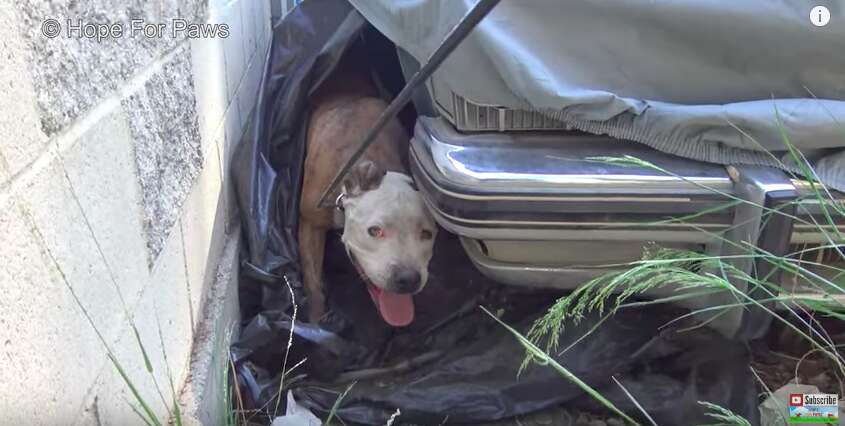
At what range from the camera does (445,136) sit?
1925 millimetres

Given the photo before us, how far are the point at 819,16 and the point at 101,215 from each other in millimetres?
1725

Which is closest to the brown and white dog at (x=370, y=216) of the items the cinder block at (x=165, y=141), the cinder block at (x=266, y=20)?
the cinder block at (x=165, y=141)

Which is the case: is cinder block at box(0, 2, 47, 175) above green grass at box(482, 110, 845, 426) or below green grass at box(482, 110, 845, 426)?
above

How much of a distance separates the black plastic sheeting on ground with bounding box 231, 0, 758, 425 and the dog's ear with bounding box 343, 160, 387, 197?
0.28 meters

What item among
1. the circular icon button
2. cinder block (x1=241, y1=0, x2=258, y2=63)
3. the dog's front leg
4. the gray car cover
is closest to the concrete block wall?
the dog's front leg

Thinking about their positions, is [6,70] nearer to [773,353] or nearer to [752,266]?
[752,266]

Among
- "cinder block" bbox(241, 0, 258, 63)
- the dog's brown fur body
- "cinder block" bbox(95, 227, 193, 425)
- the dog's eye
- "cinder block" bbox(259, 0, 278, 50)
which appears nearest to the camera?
"cinder block" bbox(95, 227, 193, 425)

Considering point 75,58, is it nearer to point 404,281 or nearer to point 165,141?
point 165,141

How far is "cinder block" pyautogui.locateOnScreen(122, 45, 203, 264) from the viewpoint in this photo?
134 centimetres

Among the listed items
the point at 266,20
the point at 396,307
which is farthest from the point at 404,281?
the point at 266,20

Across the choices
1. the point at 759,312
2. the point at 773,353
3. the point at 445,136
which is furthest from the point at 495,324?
the point at 773,353

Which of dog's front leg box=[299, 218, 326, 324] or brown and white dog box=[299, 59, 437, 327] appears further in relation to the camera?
dog's front leg box=[299, 218, 326, 324]

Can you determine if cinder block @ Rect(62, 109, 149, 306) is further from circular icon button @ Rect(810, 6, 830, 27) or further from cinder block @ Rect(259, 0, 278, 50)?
cinder block @ Rect(259, 0, 278, 50)

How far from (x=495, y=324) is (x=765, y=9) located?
1.15 meters
